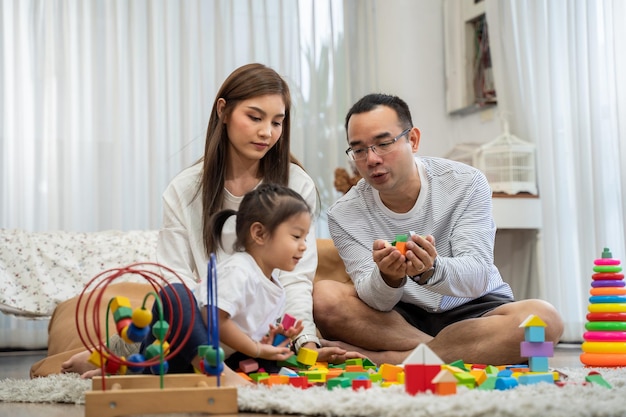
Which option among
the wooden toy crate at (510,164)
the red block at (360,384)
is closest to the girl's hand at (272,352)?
the red block at (360,384)

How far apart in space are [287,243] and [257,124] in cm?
48

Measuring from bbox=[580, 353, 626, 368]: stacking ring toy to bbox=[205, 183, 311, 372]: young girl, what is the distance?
958mm

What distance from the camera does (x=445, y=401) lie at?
52.5 inches

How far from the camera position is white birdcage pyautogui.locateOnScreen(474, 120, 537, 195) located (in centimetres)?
400

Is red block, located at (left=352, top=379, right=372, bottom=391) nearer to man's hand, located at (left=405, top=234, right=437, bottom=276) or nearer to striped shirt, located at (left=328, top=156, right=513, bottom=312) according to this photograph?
man's hand, located at (left=405, top=234, right=437, bottom=276)

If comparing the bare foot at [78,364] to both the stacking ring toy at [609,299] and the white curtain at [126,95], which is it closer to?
the stacking ring toy at [609,299]

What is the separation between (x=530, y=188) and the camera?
13.2 feet

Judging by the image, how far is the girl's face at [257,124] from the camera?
2.17 meters

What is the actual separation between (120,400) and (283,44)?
12.1ft

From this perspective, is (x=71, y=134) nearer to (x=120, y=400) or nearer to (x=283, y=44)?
(x=283, y=44)

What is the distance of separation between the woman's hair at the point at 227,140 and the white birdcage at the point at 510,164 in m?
1.95

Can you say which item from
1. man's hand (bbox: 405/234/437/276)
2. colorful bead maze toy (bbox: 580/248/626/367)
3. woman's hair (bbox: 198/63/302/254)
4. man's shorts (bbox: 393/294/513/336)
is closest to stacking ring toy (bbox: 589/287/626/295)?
colorful bead maze toy (bbox: 580/248/626/367)

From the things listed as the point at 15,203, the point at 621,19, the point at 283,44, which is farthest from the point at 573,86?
the point at 15,203

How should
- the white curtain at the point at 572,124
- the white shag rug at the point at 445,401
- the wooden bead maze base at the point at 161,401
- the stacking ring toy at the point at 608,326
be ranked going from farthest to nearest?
the white curtain at the point at 572,124 < the stacking ring toy at the point at 608,326 < the wooden bead maze base at the point at 161,401 < the white shag rug at the point at 445,401
